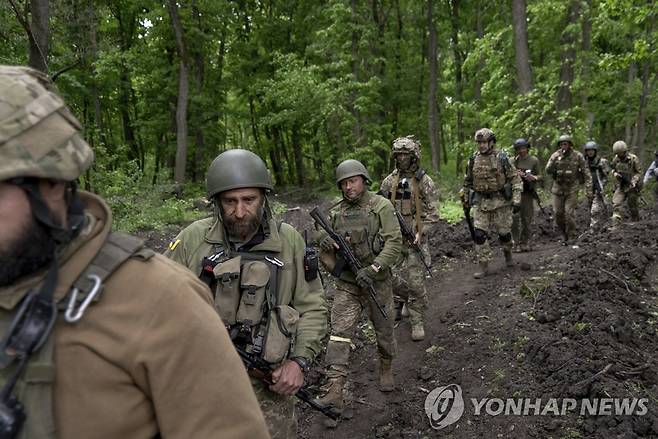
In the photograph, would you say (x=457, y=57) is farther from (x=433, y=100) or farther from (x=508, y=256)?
(x=508, y=256)

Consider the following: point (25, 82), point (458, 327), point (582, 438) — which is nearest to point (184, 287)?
point (25, 82)

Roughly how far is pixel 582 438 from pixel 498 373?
1322 millimetres

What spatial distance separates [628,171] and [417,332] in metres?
7.81

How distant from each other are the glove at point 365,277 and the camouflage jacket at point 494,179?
4297 mm

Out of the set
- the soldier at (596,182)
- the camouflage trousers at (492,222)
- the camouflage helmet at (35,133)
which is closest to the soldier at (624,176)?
the soldier at (596,182)

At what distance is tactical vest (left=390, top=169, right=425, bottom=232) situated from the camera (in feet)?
23.9

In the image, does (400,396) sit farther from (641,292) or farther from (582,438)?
(641,292)

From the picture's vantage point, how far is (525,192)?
10.5m

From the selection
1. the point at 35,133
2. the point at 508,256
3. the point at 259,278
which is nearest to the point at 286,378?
the point at 259,278

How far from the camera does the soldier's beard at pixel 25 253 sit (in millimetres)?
1109

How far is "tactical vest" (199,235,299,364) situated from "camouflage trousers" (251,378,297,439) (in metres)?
0.24

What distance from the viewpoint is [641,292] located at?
6.81 metres

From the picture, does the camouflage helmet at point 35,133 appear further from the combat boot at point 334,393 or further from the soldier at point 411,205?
the soldier at point 411,205

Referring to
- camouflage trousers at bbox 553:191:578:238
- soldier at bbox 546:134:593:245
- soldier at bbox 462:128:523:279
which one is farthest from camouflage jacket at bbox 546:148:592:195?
soldier at bbox 462:128:523:279
